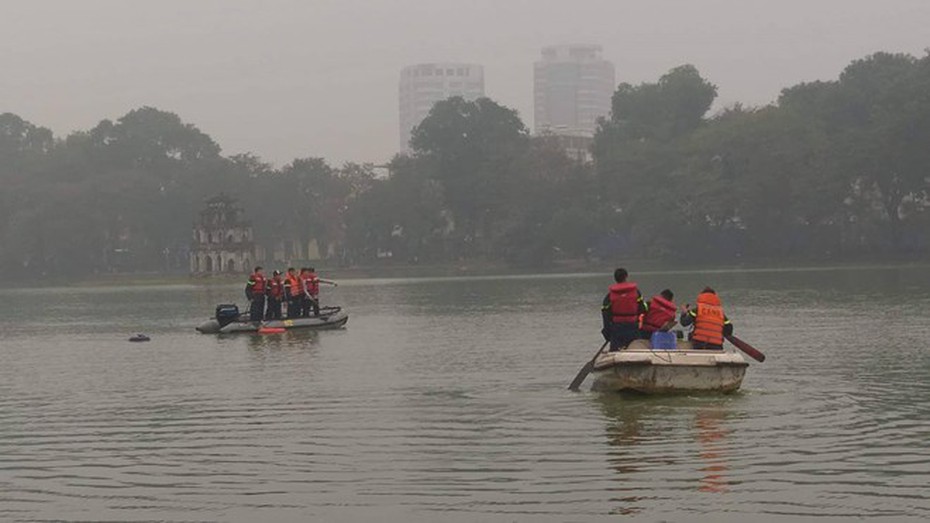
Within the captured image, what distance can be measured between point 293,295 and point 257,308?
127 cm

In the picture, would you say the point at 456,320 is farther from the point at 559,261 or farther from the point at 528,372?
the point at 559,261

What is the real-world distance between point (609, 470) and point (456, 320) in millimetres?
35077

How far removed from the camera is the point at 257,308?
4447 centimetres

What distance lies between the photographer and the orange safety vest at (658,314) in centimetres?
2348

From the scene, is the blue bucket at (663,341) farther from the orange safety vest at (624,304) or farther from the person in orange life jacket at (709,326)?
the orange safety vest at (624,304)

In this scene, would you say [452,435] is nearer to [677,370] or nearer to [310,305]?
[677,370]

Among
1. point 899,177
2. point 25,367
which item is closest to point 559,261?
point 899,177

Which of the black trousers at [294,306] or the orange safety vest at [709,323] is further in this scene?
the black trousers at [294,306]

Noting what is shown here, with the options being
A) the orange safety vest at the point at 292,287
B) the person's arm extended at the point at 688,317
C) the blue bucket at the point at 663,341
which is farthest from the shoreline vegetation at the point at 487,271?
→ the blue bucket at the point at 663,341

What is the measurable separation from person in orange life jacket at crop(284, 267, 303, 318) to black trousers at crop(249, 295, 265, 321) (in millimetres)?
904

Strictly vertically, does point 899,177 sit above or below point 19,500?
above

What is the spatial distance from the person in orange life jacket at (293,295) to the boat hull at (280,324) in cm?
76

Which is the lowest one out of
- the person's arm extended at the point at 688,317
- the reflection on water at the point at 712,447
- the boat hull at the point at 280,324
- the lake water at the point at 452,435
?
the lake water at the point at 452,435

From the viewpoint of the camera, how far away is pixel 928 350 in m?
31.0
